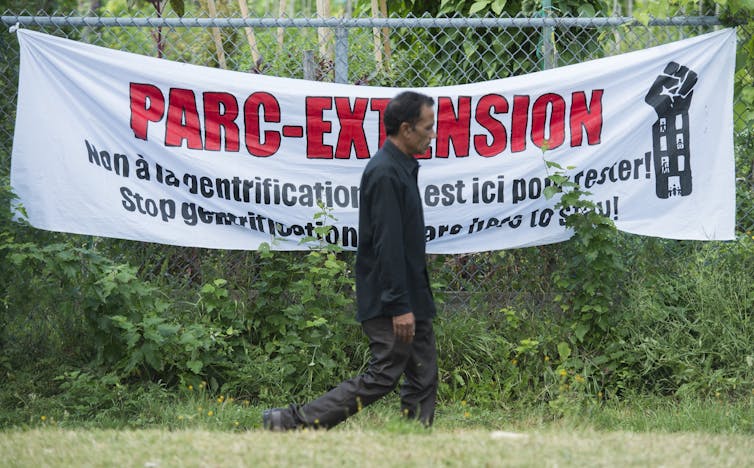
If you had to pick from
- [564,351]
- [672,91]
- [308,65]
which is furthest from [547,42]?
[564,351]

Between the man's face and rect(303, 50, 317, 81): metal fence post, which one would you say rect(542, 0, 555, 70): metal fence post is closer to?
rect(303, 50, 317, 81): metal fence post

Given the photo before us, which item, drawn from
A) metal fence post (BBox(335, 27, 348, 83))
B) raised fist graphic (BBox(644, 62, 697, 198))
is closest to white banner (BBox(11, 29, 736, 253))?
raised fist graphic (BBox(644, 62, 697, 198))

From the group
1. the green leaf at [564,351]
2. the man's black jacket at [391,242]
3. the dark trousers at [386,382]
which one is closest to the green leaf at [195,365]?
the dark trousers at [386,382]

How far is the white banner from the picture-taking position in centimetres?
592

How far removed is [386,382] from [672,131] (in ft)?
8.99

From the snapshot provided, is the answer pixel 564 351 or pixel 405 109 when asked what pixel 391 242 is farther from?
pixel 564 351

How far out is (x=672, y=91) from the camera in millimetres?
5977

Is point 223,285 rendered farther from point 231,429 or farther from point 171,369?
point 231,429

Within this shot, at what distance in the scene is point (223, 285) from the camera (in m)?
6.09

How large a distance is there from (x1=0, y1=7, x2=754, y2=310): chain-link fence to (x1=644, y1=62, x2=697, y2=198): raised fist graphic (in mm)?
373

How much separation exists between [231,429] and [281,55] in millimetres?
2735

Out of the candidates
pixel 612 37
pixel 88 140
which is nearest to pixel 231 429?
pixel 88 140

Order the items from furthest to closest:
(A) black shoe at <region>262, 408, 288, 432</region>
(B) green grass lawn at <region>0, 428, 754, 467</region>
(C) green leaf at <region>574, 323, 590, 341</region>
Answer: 1. (C) green leaf at <region>574, 323, 590, 341</region>
2. (A) black shoe at <region>262, 408, 288, 432</region>
3. (B) green grass lawn at <region>0, 428, 754, 467</region>

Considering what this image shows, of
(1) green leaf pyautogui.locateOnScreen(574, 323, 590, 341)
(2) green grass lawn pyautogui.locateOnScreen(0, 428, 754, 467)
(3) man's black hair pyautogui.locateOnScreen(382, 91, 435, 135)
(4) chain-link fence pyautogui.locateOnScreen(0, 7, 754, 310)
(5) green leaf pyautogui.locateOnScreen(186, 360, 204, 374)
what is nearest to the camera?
(2) green grass lawn pyautogui.locateOnScreen(0, 428, 754, 467)
